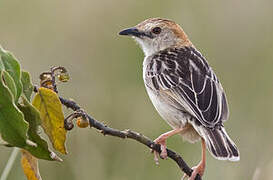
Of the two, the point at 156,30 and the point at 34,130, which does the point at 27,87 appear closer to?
the point at 34,130

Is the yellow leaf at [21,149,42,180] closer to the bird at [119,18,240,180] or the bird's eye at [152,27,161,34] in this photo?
the bird at [119,18,240,180]

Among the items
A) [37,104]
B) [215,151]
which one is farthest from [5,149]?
[37,104]

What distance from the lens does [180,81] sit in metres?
5.41

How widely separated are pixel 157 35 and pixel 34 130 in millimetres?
4233

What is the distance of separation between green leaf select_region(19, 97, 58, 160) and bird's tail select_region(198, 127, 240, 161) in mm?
2084

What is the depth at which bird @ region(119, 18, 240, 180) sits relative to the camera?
4621 millimetres

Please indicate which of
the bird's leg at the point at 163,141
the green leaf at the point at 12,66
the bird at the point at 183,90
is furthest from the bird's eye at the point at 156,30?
the green leaf at the point at 12,66

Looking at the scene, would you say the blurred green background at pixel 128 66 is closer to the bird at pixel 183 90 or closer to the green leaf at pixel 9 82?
the bird at pixel 183 90

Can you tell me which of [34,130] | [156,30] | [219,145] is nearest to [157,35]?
[156,30]

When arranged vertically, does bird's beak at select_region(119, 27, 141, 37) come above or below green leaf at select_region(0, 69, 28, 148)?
above

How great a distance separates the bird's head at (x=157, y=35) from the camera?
6348 millimetres

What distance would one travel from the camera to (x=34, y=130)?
2471 mm

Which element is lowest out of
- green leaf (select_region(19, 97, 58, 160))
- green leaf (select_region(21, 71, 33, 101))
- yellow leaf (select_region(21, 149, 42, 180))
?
yellow leaf (select_region(21, 149, 42, 180))

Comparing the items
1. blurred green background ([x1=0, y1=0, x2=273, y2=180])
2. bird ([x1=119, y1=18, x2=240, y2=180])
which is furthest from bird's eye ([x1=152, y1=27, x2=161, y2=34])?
blurred green background ([x1=0, y1=0, x2=273, y2=180])
